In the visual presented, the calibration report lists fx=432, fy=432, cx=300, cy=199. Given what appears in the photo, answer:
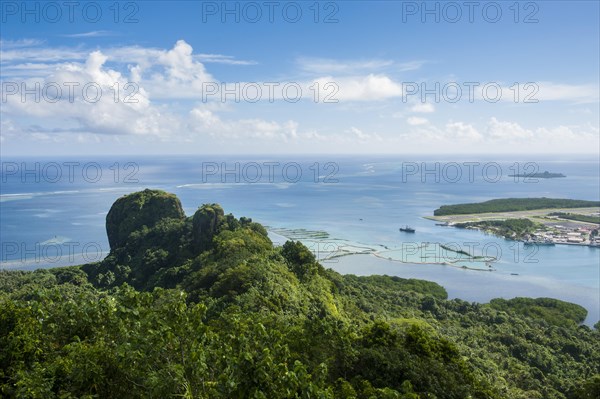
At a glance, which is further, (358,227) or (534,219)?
(534,219)

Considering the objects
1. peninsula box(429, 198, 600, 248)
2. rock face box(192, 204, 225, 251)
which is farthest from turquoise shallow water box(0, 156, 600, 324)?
rock face box(192, 204, 225, 251)

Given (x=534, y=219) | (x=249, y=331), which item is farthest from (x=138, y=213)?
(x=534, y=219)

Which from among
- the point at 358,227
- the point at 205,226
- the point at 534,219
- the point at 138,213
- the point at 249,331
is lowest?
the point at 358,227

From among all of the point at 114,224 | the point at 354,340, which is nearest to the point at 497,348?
the point at 354,340

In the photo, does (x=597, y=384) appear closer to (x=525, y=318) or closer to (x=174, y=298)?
(x=174, y=298)

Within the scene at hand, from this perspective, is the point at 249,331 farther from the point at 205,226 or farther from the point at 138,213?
the point at 138,213

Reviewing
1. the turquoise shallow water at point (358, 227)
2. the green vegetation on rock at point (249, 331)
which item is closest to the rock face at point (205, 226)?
the green vegetation on rock at point (249, 331)
